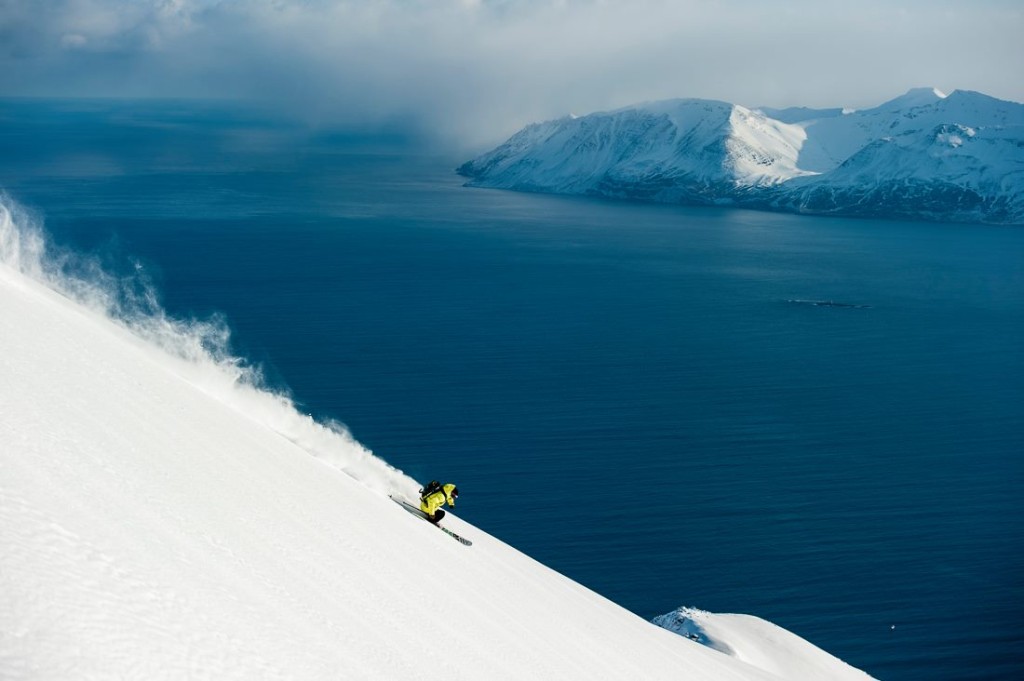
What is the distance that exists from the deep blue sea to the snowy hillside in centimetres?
1973

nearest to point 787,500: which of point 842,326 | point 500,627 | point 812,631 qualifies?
point 812,631

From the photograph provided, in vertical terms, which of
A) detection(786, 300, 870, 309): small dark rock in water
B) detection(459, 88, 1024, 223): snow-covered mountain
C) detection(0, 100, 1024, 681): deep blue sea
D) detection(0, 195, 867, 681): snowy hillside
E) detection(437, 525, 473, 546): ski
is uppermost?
detection(459, 88, 1024, 223): snow-covered mountain

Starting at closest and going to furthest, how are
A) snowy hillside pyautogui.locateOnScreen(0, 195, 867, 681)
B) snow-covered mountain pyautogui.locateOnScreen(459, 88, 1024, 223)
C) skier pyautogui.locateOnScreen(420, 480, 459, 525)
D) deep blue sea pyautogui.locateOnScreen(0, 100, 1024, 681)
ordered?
snowy hillside pyautogui.locateOnScreen(0, 195, 867, 681) < skier pyautogui.locateOnScreen(420, 480, 459, 525) < deep blue sea pyautogui.locateOnScreen(0, 100, 1024, 681) < snow-covered mountain pyautogui.locateOnScreen(459, 88, 1024, 223)

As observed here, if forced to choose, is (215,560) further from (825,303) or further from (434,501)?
(825,303)

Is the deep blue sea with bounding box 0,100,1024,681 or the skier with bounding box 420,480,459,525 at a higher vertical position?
the skier with bounding box 420,480,459,525

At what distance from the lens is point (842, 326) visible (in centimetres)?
7475

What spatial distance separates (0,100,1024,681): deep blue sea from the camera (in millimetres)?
31797

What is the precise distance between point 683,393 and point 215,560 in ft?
161

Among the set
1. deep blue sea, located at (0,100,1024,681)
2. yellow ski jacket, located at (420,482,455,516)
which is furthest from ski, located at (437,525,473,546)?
deep blue sea, located at (0,100,1024,681)

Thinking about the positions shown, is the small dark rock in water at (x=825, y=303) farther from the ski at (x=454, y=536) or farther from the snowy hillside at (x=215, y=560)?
the ski at (x=454, y=536)

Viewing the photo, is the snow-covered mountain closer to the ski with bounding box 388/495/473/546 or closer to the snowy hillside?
the ski with bounding box 388/495/473/546

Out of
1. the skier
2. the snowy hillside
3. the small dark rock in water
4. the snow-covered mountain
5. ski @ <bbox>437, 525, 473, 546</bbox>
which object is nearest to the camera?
the snowy hillside

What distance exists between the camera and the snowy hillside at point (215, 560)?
417 centimetres

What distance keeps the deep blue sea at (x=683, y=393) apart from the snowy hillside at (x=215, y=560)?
19.7 m
